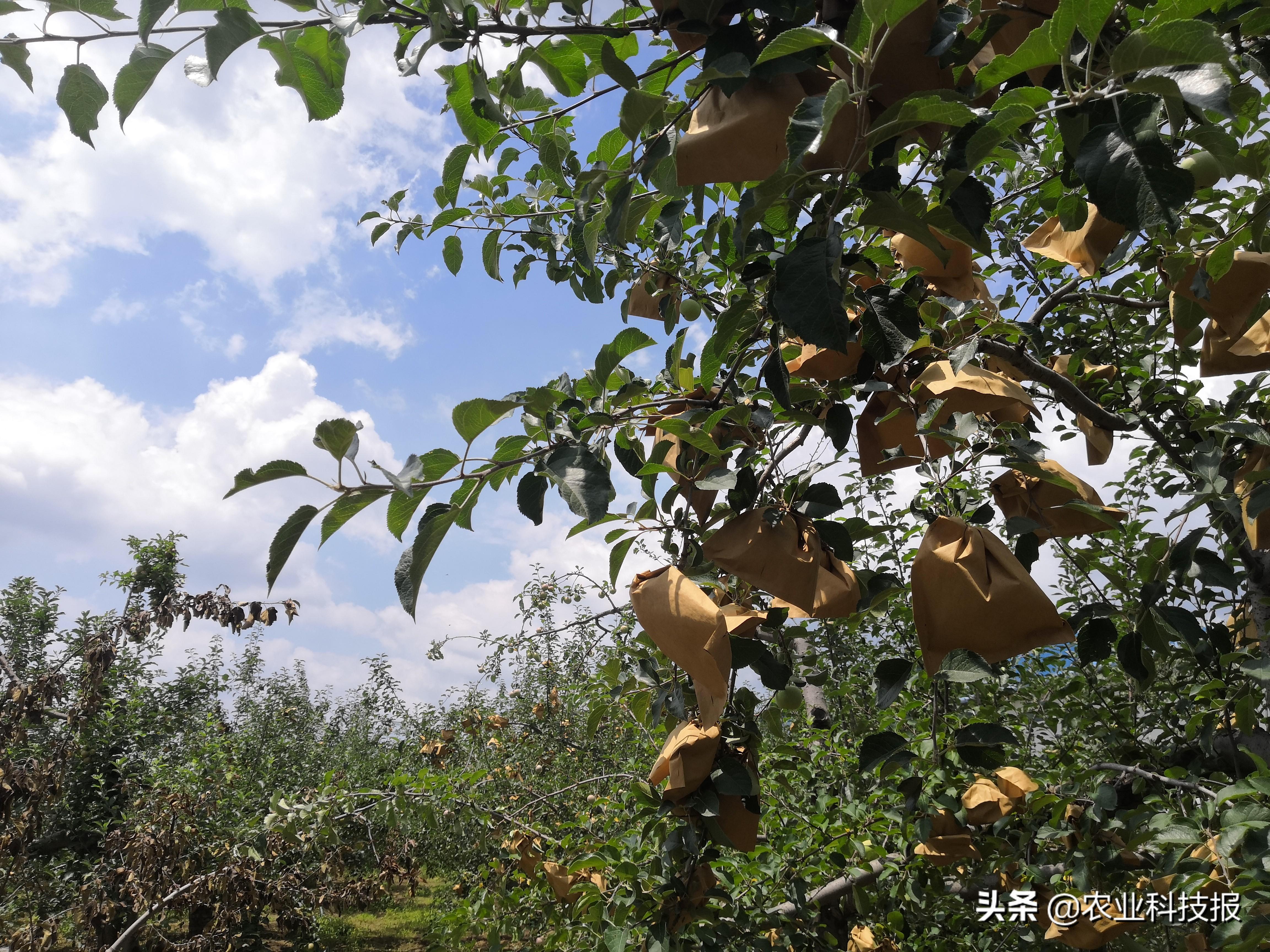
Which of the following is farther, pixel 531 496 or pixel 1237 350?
pixel 1237 350

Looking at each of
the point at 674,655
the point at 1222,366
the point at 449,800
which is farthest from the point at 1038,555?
the point at 449,800

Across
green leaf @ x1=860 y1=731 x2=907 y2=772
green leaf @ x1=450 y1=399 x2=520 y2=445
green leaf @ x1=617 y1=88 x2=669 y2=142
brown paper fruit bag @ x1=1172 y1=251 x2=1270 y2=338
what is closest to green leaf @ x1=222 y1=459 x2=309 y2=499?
green leaf @ x1=450 y1=399 x2=520 y2=445

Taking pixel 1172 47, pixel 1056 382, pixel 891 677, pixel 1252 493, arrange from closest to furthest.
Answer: pixel 1172 47 → pixel 891 677 → pixel 1252 493 → pixel 1056 382

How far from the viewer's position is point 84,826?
5891 millimetres

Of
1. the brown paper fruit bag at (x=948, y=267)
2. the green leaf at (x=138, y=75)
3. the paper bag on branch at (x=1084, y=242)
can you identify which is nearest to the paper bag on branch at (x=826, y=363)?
the brown paper fruit bag at (x=948, y=267)

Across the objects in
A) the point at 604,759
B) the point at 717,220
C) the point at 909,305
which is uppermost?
the point at 717,220

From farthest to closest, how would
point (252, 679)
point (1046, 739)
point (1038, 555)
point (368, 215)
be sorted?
point (252, 679) < point (1046, 739) < point (368, 215) < point (1038, 555)

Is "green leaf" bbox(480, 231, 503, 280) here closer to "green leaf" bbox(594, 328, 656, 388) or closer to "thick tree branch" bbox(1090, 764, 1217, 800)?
"green leaf" bbox(594, 328, 656, 388)

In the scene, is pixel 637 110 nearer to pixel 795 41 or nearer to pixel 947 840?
pixel 795 41

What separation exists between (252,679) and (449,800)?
849cm

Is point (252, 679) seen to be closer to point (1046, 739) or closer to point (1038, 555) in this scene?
point (1046, 739)

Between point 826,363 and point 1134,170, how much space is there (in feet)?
1.40

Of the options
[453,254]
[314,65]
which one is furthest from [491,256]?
[314,65]

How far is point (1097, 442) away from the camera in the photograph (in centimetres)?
134
